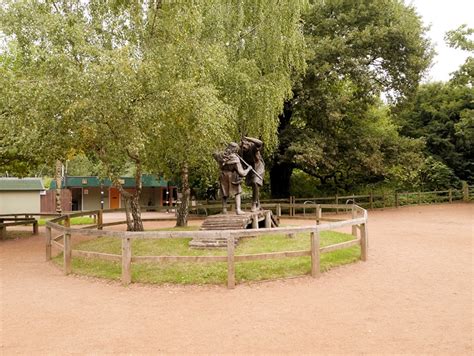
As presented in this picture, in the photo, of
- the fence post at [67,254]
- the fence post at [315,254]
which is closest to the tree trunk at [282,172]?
the fence post at [315,254]

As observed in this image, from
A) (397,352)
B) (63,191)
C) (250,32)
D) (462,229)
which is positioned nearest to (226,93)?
(250,32)

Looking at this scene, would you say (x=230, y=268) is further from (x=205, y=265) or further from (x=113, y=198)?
(x=113, y=198)

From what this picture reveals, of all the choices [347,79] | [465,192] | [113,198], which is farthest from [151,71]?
[113,198]

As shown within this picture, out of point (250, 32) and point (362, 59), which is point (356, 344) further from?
point (362, 59)

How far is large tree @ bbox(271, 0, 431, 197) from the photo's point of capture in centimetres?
2195

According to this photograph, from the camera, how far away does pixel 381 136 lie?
24.2m

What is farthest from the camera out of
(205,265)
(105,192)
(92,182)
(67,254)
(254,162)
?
(105,192)

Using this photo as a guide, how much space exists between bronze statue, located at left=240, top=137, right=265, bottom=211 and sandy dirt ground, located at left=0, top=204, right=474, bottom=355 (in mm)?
4188

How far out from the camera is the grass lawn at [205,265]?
25.1 feet

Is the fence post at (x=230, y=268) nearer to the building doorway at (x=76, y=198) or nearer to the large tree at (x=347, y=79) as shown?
the large tree at (x=347, y=79)

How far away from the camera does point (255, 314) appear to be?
5695mm

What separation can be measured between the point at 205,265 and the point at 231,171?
12.3ft

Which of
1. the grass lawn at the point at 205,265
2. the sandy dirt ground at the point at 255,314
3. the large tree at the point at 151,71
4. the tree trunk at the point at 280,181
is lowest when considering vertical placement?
the sandy dirt ground at the point at 255,314

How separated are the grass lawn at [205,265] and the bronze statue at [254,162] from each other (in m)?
1.72
